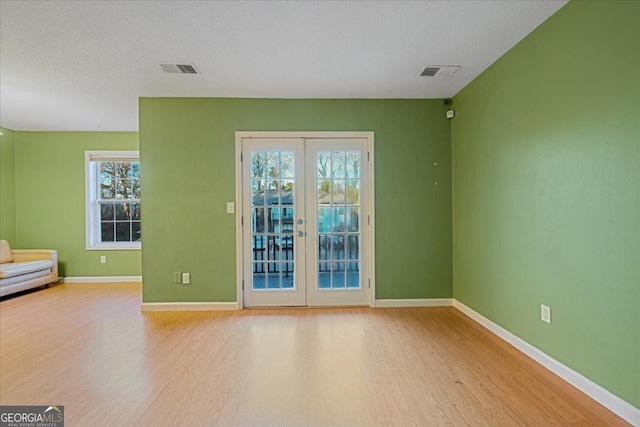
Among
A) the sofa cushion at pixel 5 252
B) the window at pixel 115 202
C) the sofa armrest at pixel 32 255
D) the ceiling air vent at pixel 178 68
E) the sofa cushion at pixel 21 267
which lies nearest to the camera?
the ceiling air vent at pixel 178 68

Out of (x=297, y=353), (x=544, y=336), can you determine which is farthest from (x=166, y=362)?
(x=544, y=336)

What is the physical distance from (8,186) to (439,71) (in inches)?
264

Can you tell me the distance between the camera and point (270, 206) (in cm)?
→ 411

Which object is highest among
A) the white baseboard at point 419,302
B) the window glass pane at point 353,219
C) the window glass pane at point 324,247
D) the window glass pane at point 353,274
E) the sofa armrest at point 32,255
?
the window glass pane at point 353,219

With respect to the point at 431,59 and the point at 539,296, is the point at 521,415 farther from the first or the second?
the point at 431,59

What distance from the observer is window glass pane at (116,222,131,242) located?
5.84 meters

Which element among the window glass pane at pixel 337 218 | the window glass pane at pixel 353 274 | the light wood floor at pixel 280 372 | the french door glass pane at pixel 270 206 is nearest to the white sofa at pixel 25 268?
the light wood floor at pixel 280 372

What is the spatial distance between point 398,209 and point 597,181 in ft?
7.20

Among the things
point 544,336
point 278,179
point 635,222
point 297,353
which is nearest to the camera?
point 635,222

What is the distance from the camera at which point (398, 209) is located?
13.5 feet

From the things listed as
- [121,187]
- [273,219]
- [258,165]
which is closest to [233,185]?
[258,165]

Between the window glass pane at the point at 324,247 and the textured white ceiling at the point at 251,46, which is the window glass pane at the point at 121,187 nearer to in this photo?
the textured white ceiling at the point at 251,46

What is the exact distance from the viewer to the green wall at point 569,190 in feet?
6.13

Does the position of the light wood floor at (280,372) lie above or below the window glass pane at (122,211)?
below
